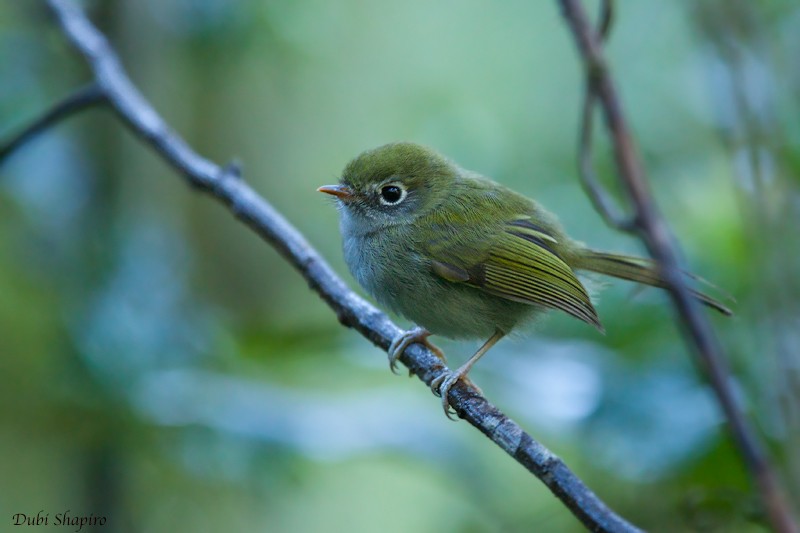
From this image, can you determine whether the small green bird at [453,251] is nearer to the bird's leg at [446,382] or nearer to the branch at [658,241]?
the bird's leg at [446,382]

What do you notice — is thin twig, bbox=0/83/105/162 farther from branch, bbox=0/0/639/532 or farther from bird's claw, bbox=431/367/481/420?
bird's claw, bbox=431/367/481/420

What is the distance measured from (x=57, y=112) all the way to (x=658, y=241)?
2.01 m

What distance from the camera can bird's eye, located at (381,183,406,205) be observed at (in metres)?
3.22

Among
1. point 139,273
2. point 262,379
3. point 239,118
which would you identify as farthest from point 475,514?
point 239,118

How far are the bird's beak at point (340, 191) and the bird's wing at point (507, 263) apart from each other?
0.41 metres

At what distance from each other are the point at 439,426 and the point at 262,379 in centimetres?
77

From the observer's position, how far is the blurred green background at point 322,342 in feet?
9.11

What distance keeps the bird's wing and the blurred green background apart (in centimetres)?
38

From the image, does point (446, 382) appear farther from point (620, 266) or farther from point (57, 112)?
point (57, 112)

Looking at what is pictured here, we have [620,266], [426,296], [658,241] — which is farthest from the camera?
[620,266]

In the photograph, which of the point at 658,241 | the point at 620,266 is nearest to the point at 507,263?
the point at 620,266

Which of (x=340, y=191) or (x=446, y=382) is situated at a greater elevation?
(x=340, y=191)

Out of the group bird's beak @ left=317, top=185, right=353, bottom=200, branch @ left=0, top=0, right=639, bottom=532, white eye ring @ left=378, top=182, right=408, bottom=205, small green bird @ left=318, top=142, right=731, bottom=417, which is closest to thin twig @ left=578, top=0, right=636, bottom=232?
small green bird @ left=318, top=142, right=731, bottom=417

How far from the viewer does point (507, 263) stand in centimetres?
297
